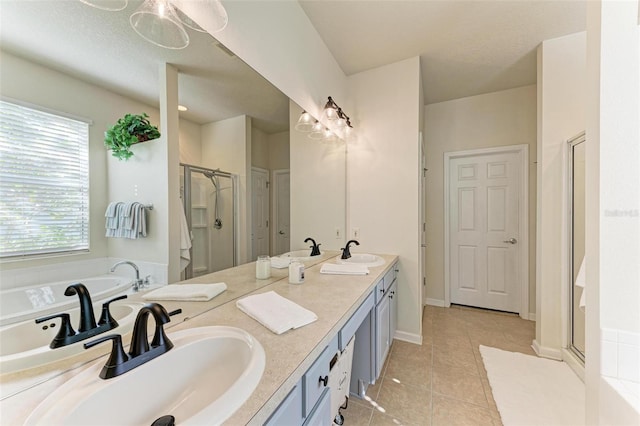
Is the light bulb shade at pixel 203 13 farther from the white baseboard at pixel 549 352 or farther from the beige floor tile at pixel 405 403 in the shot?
the white baseboard at pixel 549 352

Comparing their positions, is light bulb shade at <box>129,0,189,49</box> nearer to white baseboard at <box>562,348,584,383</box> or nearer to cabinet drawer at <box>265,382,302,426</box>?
cabinet drawer at <box>265,382,302,426</box>

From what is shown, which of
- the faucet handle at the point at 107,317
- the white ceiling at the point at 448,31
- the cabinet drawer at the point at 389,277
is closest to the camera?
the faucet handle at the point at 107,317

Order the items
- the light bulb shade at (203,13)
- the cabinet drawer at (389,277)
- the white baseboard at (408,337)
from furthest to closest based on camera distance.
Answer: the white baseboard at (408,337)
the cabinet drawer at (389,277)
the light bulb shade at (203,13)

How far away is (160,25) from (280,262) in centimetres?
130

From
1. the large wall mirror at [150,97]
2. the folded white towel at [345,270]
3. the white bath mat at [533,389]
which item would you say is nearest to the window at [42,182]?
the large wall mirror at [150,97]

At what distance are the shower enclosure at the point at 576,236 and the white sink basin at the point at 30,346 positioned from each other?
3.10 metres

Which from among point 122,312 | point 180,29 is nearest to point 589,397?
point 122,312

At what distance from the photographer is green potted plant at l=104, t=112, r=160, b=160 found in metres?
0.75

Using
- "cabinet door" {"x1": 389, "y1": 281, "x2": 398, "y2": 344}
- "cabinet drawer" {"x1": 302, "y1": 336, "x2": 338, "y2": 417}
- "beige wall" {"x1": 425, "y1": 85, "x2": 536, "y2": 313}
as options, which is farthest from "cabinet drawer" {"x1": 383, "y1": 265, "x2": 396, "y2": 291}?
"beige wall" {"x1": 425, "y1": 85, "x2": 536, "y2": 313}

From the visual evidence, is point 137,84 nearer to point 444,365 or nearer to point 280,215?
point 280,215

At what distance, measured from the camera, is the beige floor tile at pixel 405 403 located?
1.54 m

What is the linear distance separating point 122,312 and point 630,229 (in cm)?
179

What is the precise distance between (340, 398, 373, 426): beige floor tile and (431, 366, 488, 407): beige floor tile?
550 mm

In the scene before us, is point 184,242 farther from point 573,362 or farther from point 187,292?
point 573,362
